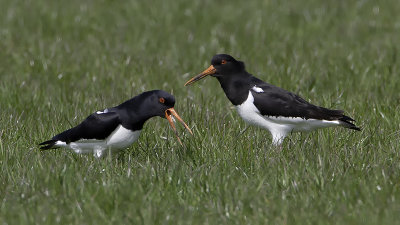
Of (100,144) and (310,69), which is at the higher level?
(100,144)

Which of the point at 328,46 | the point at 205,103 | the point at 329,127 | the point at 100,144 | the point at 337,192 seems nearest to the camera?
the point at 337,192

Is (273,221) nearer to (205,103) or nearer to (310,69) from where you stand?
(205,103)

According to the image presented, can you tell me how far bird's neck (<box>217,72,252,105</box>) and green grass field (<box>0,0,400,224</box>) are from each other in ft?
1.21

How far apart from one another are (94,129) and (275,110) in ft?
5.92

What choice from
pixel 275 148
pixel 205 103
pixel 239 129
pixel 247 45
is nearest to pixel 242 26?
pixel 247 45

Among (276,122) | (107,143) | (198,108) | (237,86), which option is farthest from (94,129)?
(198,108)

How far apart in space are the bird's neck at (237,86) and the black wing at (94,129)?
137 cm

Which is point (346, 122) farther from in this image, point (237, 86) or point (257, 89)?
point (237, 86)

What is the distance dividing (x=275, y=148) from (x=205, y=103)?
1878 millimetres

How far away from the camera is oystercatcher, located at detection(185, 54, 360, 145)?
22.5 ft

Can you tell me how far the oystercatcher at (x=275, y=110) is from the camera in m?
6.86

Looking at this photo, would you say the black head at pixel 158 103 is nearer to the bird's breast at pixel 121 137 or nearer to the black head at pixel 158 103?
the black head at pixel 158 103

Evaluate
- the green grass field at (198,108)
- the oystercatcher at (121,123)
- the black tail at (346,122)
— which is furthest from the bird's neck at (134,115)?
the black tail at (346,122)

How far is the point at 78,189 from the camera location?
5.63 m
